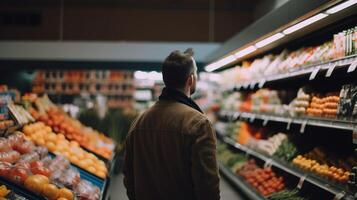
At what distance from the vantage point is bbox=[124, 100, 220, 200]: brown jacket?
241 centimetres

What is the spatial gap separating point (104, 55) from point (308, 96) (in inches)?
238

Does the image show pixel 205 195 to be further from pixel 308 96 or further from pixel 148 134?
pixel 308 96

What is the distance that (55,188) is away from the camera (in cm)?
335

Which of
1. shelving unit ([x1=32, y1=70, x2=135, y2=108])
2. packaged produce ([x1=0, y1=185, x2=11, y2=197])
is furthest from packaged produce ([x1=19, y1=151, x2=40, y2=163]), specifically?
shelving unit ([x1=32, y1=70, x2=135, y2=108])

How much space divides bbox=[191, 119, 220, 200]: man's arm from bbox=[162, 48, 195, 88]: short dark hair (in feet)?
0.90

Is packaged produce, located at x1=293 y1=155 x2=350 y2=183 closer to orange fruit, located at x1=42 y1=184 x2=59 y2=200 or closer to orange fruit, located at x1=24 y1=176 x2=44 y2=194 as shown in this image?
orange fruit, located at x1=42 y1=184 x2=59 y2=200

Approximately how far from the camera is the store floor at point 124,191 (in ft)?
20.5

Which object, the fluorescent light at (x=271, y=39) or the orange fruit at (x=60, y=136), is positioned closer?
the fluorescent light at (x=271, y=39)

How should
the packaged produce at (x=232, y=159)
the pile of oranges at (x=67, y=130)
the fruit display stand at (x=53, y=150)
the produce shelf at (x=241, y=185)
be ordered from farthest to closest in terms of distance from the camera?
the packaged produce at (x=232, y=159) < the pile of oranges at (x=67, y=130) < the produce shelf at (x=241, y=185) < the fruit display stand at (x=53, y=150)

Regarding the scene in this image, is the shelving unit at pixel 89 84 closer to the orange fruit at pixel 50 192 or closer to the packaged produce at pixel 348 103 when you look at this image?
the orange fruit at pixel 50 192

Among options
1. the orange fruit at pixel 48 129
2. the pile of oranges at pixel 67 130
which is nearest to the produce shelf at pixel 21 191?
the orange fruit at pixel 48 129

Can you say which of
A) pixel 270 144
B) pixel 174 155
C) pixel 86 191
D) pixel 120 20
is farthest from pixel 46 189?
pixel 120 20

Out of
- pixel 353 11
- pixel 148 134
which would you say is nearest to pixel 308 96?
pixel 353 11

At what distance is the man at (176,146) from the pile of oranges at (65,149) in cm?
211
